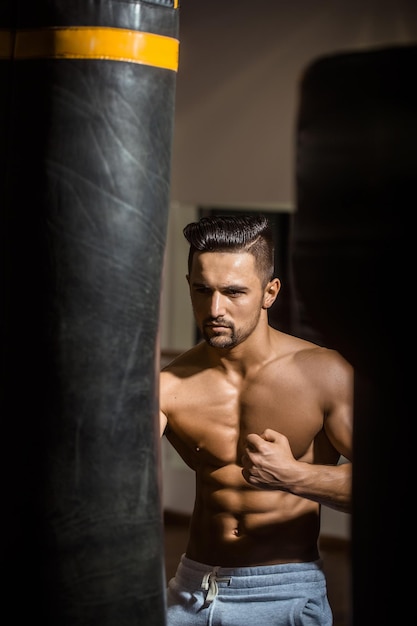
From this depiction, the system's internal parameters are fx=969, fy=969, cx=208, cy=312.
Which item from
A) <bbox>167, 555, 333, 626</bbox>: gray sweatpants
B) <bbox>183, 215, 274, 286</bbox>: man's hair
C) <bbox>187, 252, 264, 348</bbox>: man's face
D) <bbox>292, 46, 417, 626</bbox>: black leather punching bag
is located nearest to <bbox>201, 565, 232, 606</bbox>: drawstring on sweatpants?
<bbox>167, 555, 333, 626</bbox>: gray sweatpants

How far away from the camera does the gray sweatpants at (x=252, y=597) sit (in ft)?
6.03

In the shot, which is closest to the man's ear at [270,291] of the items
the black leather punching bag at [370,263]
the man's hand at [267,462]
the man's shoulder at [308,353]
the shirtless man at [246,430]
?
the shirtless man at [246,430]

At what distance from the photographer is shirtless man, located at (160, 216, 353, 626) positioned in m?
1.84

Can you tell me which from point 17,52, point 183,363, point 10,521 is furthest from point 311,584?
point 17,52

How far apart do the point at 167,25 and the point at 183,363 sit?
3.09 ft

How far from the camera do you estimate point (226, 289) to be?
1823 mm

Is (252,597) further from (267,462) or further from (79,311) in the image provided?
(79,311)

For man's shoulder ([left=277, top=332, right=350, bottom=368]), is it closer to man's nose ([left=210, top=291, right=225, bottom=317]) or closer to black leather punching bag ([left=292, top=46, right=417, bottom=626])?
man's nose ([left=210, top=291, right=225, bottom=317])

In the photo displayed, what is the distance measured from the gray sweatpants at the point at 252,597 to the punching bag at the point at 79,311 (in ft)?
2.18

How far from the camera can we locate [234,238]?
6.12ft

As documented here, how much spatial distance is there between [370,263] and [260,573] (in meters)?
1.17

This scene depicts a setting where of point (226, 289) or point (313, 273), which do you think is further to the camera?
point (226, 289)

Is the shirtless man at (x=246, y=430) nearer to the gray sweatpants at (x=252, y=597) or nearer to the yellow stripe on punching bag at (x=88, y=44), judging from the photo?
the gray sweatpants at (x=252, y=597)

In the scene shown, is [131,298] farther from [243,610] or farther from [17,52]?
[243,610]
